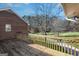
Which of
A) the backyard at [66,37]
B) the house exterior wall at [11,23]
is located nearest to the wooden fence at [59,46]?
the backyard at [66,37]

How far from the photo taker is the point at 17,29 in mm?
1715

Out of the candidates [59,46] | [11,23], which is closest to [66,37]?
[59,46]

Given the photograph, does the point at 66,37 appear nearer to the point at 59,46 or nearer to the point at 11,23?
the point at 59,46

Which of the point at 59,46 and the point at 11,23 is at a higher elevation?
the point at 11,23

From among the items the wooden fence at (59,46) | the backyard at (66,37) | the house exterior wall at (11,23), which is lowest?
the wooden fence at (59,46)

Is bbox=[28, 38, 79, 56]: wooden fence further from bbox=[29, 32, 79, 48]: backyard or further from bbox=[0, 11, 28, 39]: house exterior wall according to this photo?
bbox=[0, 11, 28, 39]: house exterior wall

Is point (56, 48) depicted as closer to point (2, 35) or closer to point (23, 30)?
point (23, 30)

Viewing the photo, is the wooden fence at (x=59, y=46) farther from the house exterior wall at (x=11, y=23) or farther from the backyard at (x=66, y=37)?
the house exterior wall at (x=11, y=23)

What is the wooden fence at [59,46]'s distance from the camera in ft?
5.43

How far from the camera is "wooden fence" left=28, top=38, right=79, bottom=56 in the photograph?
5.43 ft

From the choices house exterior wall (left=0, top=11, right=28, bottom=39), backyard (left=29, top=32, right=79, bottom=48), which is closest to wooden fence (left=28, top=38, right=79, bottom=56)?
backyard (left=29, top=32, right=79, bottom=48)

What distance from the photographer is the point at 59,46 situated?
1.68m

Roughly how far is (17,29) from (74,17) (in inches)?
21.1

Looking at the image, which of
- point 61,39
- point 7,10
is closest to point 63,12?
point 61,39
